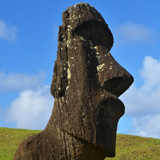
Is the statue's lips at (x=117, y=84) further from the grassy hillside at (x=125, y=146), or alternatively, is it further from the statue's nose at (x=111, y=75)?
the grassy hillside at (x=125, y=146)

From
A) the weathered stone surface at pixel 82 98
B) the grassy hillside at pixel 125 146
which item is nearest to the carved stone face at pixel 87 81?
the weathered stone surface at pixel 82 98

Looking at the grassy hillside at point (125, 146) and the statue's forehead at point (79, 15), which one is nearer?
the statue's forehead at point (79, 15)

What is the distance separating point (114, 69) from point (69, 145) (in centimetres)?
252

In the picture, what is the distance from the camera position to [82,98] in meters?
8.55

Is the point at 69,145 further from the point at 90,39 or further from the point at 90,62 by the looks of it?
the point at 90,39

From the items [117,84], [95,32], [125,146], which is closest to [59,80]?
[117,84]

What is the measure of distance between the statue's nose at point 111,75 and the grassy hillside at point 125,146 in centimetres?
1358

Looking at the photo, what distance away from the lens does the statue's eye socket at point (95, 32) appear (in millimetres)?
9633

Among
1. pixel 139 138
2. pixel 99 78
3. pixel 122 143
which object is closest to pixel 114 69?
pixel 99 78

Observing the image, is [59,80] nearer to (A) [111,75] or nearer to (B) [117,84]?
(A) [111,75]

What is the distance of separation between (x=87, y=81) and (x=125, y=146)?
1833 cm

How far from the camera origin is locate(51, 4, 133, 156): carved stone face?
843 centimetres

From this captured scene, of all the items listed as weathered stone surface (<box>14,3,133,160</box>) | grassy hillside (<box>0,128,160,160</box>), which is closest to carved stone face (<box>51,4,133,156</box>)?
weathered stone surface (<box>14,3,133,160</box>)

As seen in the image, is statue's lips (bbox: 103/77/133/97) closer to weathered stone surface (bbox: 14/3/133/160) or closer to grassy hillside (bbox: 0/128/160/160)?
weathered stone surface (bbox: 14/3/133/160)
